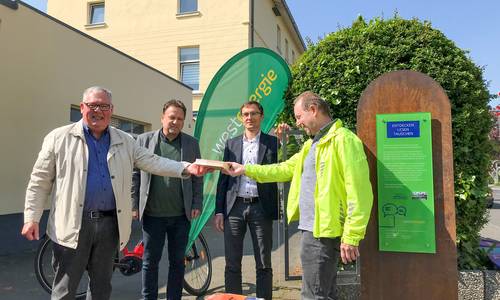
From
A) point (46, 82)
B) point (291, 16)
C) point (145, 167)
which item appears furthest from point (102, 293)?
point (291, 16)

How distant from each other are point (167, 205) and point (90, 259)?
34.2 inches

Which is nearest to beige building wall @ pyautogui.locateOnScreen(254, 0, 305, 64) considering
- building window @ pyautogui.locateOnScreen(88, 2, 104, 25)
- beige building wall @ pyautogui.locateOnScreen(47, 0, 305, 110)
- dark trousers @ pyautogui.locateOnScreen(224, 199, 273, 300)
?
beige building wall @ pyautogui.locateOnScreen(47, 0, 305, 110)

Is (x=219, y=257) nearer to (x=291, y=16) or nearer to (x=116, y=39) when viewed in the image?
(x=116, y=39)

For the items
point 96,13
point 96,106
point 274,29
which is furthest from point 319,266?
point 274,29

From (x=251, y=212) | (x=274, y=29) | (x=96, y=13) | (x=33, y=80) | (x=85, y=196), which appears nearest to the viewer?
(x=85, y=196)

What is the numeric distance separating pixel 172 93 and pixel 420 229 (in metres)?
9.72

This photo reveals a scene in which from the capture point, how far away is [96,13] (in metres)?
17.9

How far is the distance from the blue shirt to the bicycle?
158 cm

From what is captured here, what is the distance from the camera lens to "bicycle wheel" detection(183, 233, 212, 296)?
15.2 ft

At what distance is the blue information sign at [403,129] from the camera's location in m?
A: 3.25

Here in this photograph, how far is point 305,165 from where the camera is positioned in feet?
9.74

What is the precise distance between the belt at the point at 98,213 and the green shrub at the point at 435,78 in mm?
2314

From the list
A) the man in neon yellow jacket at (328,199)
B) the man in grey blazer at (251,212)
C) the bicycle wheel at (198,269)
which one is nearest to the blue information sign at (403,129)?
the man in neon yellow jacket at (328,199)

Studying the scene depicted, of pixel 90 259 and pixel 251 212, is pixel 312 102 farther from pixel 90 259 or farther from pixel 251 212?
pixel 90 259
